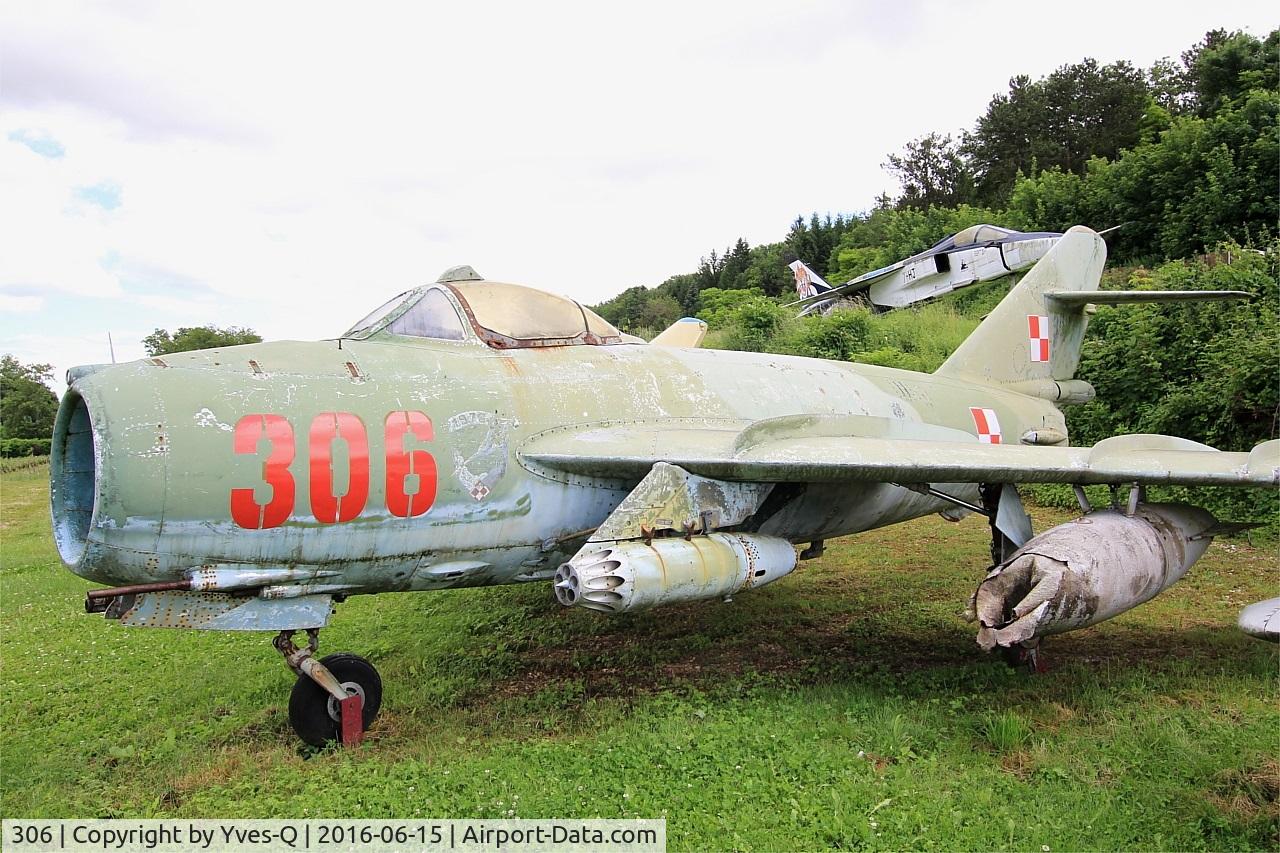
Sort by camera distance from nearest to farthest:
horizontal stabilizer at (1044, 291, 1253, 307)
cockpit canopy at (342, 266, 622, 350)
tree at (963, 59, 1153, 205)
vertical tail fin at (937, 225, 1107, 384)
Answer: cockpit canopy at (342, 266, 622, 350) < horizontal stabilizer at (1044, 291, 1253, 307) < vertical tail fin at (937, 225, 1107, 384) < tree at (963, 59, 1153, 205)

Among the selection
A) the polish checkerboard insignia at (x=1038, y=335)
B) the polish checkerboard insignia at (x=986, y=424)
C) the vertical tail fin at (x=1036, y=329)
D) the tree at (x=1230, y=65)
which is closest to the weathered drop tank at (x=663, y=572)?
the polish checkerboard insignia at (x=986, y=424)

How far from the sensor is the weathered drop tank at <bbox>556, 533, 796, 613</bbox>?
3951 mm

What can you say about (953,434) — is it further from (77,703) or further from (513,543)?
(77,703)

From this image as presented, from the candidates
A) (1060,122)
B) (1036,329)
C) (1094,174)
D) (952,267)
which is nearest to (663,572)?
(1036,329)

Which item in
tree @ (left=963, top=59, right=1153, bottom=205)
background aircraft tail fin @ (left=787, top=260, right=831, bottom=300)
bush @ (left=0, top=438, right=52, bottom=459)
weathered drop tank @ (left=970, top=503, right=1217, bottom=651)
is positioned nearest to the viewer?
weathered drop tank @ (left=970, top=503, right=1217, bottom=651)

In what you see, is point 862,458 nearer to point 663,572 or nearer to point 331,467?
point 663,572

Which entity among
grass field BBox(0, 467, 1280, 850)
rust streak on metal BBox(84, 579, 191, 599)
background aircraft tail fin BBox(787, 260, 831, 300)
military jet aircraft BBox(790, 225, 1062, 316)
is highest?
background aircraft tail fin BBox(787, 260, 831, 300)

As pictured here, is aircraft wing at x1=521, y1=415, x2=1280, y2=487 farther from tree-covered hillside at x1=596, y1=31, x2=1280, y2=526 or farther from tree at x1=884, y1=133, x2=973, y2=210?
tree at x1=884, y1=133, x2=973, y2=210

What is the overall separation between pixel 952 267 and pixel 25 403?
61.9m

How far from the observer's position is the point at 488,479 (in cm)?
447

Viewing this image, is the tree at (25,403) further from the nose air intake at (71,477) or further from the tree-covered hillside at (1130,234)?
the nose air intake at (71,477)

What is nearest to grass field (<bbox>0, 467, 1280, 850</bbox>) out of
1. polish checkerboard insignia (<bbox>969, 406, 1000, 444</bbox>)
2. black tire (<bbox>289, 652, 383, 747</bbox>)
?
black tire (<bbox>289, 652, 383, 747</bbox>)

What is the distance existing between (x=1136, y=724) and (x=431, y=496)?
13.6 ft

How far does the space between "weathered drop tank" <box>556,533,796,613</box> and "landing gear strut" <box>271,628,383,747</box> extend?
148 centimetres
